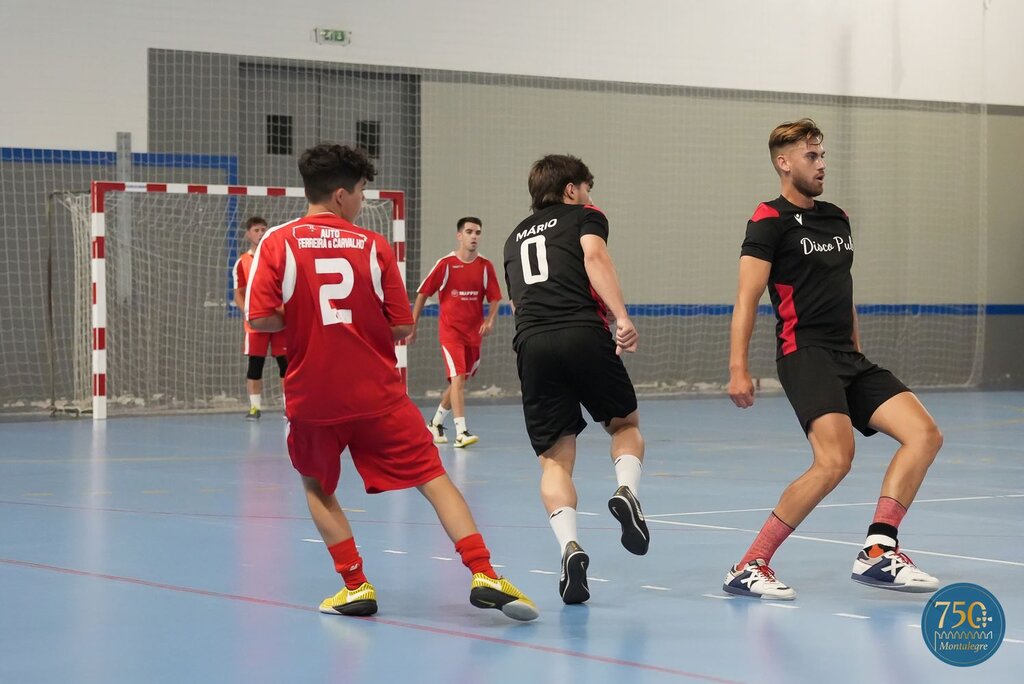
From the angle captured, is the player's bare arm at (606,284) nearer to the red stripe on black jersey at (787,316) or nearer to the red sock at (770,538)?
the red stripe on black jersey at (787,316)

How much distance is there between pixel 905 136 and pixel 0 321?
12.6m

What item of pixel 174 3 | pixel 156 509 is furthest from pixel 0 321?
pixel 156 509

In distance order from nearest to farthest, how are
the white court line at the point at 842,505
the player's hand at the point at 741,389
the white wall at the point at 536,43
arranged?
1. the player's hand at the point at 741,389
2. the white court line at the point at 842,505
3. the white wall at the point at 536,43

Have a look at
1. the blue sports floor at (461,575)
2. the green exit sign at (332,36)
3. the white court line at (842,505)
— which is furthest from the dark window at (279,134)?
the white court line at (842,505)

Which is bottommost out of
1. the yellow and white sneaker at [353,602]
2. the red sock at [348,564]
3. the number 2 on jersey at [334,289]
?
the yellow and white sneaker at [353,602]

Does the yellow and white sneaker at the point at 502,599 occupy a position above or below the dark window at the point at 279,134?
below

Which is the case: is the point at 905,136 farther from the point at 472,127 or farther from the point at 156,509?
the point at 156,509

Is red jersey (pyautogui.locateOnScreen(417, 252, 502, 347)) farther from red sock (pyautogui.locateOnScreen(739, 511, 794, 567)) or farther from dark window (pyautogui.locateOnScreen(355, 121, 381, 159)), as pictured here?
red sock (pyautogui.locateOnScreen(739, 511, 794, 567))

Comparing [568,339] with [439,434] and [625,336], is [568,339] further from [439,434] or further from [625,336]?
[439,434]

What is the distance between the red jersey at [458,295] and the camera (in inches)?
497

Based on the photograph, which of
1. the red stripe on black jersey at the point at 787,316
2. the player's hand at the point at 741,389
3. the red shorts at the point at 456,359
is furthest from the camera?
the red shorts at the point at 456,359

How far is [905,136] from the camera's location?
20.9 m

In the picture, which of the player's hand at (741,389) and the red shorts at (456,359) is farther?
the red shorts at (456,359)

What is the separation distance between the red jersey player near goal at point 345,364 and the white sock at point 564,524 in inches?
15.3
